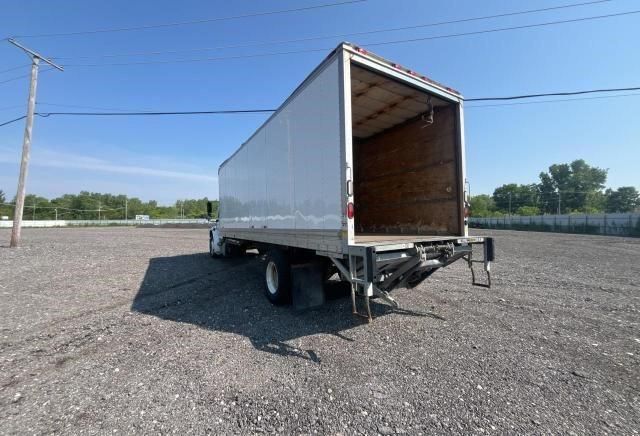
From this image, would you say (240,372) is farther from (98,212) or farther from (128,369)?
(98,212)

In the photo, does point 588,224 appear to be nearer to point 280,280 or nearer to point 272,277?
point 272,277

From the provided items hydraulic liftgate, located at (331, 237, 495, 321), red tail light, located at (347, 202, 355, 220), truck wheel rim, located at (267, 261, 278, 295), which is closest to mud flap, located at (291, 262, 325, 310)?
truck wheel rim, located at (267, 261, 278, 295)

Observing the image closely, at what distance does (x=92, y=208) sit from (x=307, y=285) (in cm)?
11903

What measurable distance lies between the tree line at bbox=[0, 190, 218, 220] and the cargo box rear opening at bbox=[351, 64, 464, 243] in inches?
2956

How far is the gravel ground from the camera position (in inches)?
99.8

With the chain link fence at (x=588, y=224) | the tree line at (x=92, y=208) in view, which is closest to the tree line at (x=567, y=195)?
the chain link fence at (x=588, y=224)

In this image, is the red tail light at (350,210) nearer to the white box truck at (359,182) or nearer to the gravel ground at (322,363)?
the white box truck at (359,182)

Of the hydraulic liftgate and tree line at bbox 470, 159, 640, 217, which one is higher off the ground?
tree line at bbox 470, 159, 640, 217

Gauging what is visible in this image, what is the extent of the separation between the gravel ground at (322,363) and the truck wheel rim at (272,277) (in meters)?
0.42

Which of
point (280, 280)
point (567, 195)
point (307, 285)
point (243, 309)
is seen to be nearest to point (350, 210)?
point (307, 285)

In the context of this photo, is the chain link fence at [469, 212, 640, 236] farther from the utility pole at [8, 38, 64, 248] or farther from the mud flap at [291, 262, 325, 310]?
the utility pole at [8, 38, 64, 248]

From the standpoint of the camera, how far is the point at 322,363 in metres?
3.52

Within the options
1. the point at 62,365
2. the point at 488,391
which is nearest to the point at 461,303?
the point at 488,391

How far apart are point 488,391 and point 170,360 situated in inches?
136
